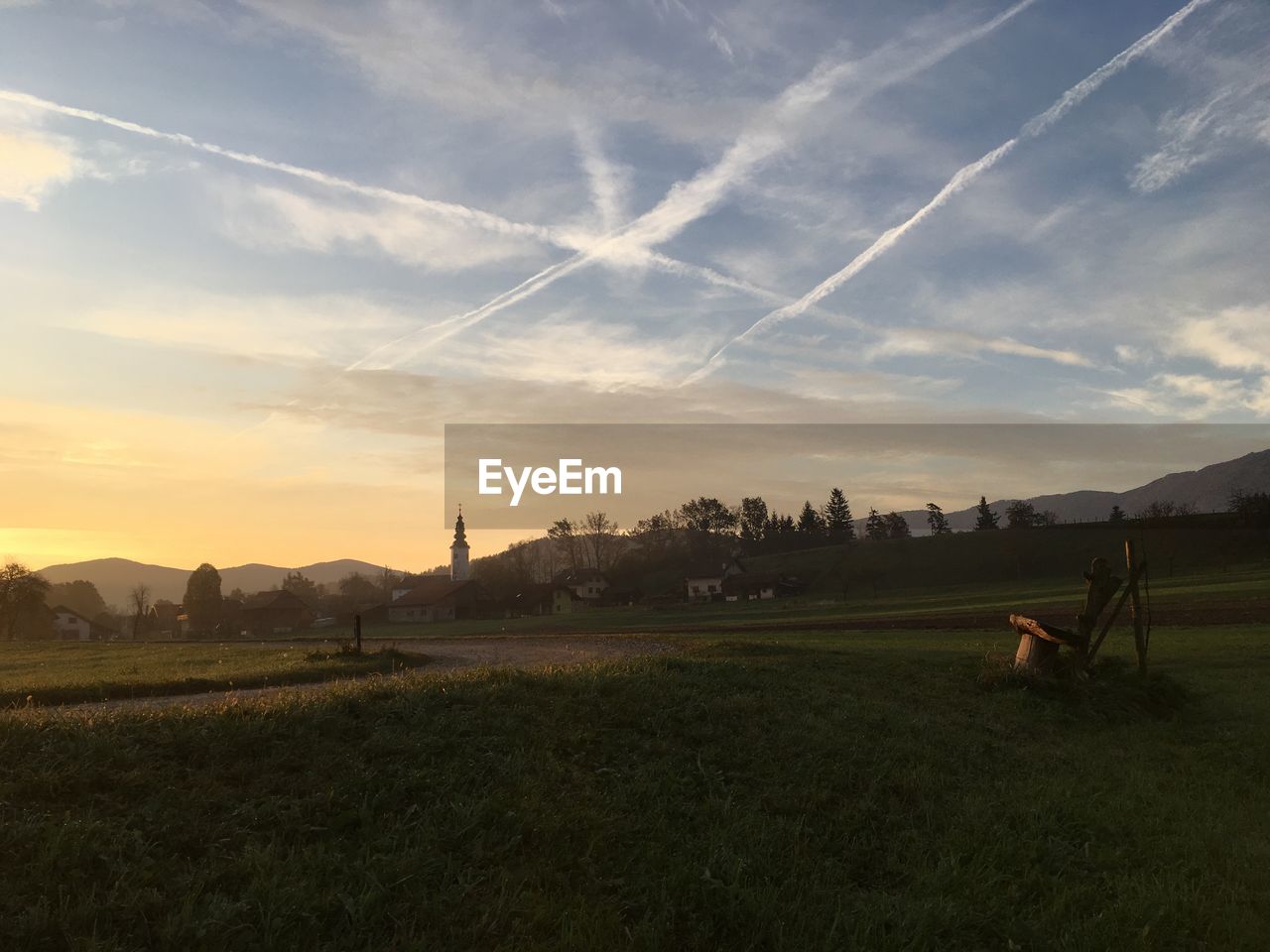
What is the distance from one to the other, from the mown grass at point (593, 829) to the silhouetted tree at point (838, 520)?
16043 centimetres

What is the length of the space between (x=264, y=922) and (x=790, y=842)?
4.96 meters

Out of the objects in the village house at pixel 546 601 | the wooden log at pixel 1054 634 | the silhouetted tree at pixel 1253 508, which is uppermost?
the silhouetted tree at pixel 1253 508

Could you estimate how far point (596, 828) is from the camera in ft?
25.8

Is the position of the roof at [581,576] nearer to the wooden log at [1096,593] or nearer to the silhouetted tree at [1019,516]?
the silhouetted tree at [1019,516]

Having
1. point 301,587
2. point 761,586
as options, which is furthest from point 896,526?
point 301,587

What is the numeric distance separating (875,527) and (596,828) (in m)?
167

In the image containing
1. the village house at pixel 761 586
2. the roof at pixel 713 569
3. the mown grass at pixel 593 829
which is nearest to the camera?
the mown grass at pixel 593 829

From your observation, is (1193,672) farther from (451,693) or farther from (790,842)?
(451,693)

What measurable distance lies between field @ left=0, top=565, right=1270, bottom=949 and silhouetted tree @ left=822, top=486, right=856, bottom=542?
6302 inches

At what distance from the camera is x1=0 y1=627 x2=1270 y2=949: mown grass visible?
242 inches

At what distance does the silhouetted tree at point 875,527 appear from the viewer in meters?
166

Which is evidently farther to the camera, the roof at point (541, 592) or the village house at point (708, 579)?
the village house at point (708, 579)

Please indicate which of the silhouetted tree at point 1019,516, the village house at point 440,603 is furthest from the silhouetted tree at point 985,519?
the village house at point 440,603

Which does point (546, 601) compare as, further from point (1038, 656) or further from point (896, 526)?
point (1038, 656)
